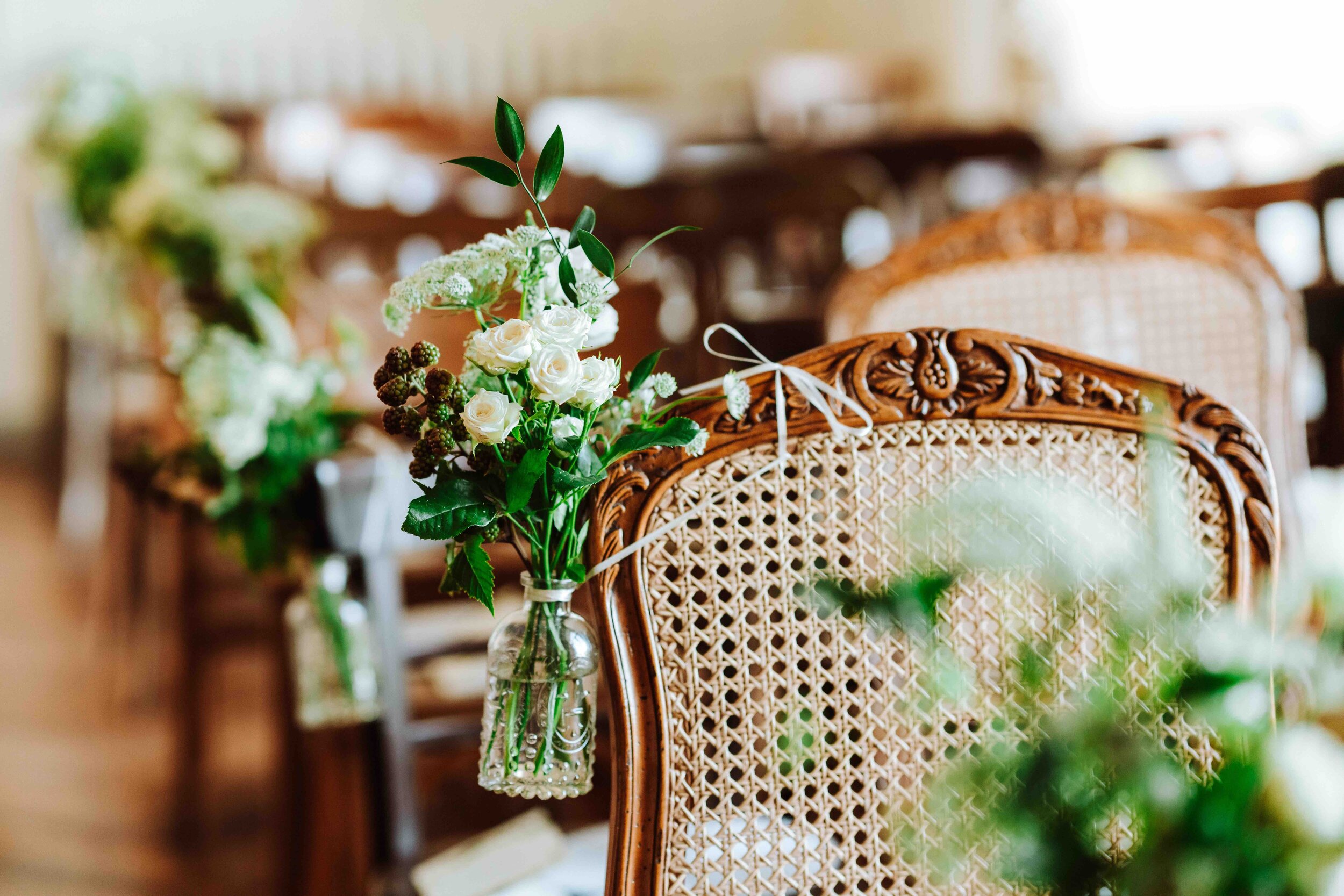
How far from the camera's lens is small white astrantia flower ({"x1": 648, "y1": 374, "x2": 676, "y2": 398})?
0.71 metres

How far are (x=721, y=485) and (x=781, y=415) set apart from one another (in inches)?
2.7

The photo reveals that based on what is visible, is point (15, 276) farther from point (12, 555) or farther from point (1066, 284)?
point (1066, 284)

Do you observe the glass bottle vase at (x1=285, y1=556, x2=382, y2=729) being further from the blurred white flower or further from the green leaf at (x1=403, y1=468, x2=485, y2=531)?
the blurred white flower

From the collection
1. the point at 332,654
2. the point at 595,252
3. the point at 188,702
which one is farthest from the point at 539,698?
the point at 188,702

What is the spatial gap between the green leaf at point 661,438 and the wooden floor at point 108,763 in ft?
5.54

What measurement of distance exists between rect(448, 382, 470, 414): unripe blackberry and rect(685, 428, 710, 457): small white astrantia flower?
0.50ft

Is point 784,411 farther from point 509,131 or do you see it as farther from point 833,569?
point 509,131

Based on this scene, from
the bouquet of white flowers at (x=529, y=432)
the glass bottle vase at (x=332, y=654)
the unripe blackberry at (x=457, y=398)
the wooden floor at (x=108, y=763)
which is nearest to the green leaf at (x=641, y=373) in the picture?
the bouquet of white flowers at (x=529, y=432)

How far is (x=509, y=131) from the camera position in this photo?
0.69m

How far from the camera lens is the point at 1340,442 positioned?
192cm

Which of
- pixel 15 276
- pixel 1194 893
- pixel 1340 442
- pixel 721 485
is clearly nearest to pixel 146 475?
pixel 721 485

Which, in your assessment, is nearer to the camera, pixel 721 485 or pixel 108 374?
pixel 721 485

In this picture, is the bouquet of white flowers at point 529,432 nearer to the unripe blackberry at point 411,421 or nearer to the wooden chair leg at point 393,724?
the unripe blackberry at point 411,421

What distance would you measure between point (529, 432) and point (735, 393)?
0.48 feet
